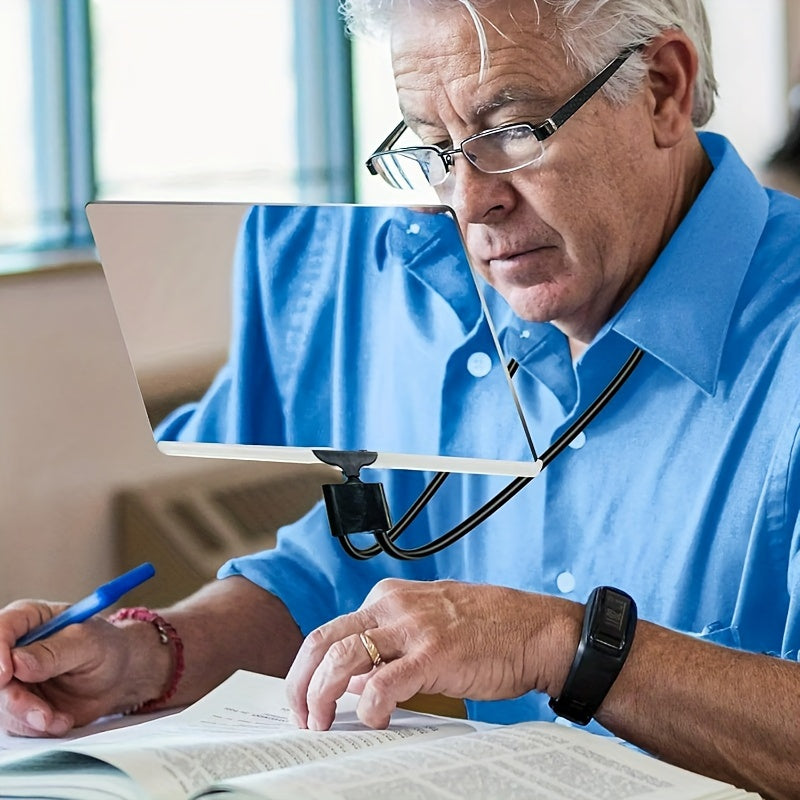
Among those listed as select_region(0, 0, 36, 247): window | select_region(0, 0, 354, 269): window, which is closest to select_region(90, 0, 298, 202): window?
select_region(0, 0, 354, 269): window

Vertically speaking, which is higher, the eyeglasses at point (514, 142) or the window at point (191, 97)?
the window at point (191, 97)

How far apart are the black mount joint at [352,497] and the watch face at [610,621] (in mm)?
195

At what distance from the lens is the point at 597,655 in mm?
882

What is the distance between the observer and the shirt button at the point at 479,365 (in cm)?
93

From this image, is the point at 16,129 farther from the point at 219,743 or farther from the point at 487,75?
the point at 219,743

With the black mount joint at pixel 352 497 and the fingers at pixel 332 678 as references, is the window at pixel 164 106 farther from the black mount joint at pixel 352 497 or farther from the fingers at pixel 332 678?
the fingers at pixel 332 678

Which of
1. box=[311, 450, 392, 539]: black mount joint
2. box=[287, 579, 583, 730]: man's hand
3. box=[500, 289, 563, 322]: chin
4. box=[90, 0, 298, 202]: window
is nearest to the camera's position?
box=[287, 579, 583, 730]: man's hand

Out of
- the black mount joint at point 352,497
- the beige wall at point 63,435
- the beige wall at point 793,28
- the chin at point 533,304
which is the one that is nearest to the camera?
the black mount joint at point 352,497

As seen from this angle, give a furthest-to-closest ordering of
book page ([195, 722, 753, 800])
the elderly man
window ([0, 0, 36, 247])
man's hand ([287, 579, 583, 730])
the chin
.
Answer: window ([0, 0, 36, 247]) → the chin → the elderly man → man's hand ([287, 579, 583, 730]) → book page ([195, 722, 753, 800])

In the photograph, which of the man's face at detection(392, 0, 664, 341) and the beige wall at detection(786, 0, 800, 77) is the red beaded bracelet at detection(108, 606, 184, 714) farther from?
the beige wall at detection(786, 0, 800, 77)

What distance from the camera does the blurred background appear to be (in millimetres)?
3143

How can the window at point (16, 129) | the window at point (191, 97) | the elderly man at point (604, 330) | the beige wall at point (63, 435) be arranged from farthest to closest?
the window at point (191, 97), the window at point (16, 129), the beige wall at point (63, 435), the elderly man at point (604, 330)

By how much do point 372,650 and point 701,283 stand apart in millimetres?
488

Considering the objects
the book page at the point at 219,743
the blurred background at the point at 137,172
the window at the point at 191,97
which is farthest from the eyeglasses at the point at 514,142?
the window at the point at 191,97
